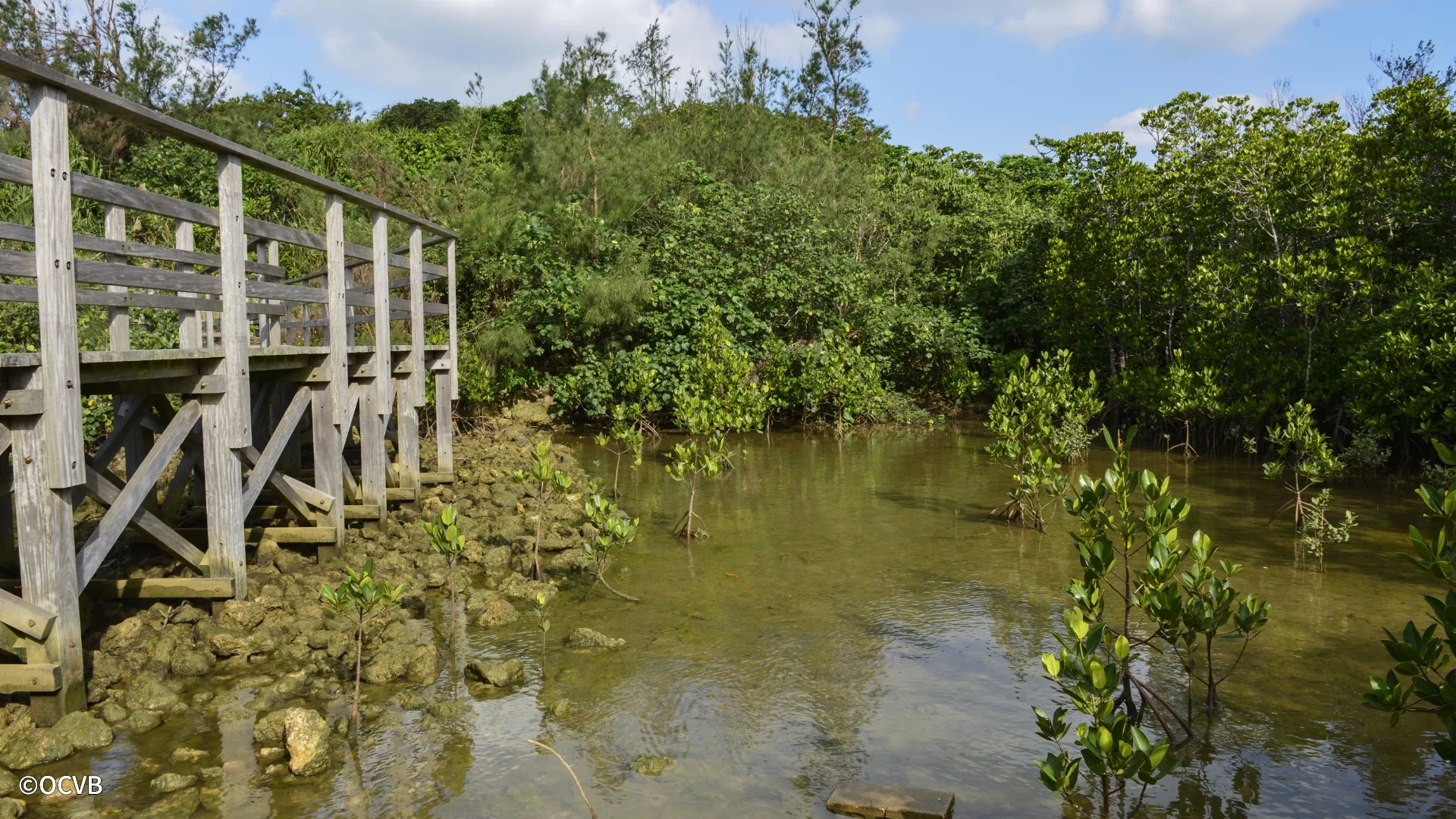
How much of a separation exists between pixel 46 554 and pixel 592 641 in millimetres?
3066

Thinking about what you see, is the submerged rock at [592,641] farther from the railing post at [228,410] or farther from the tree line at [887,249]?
the tree line at [887,249]

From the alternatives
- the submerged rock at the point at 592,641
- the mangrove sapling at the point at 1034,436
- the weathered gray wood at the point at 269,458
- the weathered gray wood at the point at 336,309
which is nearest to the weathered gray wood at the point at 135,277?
the weathered gray wood at the point at 336,309

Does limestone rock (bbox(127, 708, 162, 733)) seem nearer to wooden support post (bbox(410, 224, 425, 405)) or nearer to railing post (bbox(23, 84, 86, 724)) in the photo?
railing post (bbox(23, 84, 86, 724))

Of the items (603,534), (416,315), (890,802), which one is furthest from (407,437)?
(890,802)

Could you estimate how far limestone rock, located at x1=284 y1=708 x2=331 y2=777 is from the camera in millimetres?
4816

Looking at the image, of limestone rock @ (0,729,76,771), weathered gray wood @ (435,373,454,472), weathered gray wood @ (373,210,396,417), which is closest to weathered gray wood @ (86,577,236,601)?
limestone rock @ (0,729,76,771)

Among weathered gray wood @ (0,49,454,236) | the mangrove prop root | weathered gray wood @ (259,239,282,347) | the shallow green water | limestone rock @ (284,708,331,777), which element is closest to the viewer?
the mangrove prop root

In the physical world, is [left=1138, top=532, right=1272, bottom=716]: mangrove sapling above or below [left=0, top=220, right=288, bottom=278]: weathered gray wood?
below

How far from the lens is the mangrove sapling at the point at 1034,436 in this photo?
1017 centimetres

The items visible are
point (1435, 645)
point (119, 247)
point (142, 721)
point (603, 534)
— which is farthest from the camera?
point (603, 534)

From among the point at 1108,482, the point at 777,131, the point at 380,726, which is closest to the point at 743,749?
the point at 380,726

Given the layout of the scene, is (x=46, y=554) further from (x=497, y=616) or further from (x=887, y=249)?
(x=887, y=249)

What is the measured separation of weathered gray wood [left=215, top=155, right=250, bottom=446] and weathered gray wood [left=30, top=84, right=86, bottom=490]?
57.1 inches

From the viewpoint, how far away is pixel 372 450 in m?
9.23
